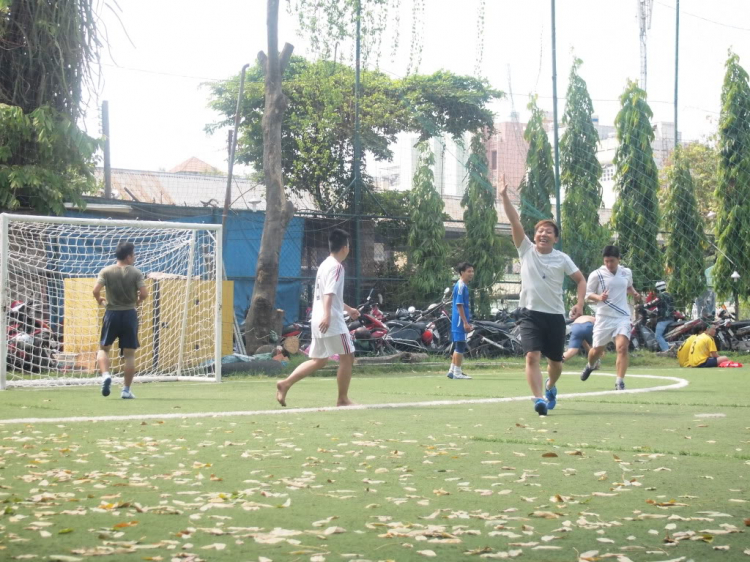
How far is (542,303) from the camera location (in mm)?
8570

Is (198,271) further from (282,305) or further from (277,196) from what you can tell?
(282,305)

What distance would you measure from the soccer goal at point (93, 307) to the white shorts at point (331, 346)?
4.56 meters

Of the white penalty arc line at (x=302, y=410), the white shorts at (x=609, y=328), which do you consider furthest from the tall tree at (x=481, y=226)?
the white penalty arc line at (x=302, y=410)

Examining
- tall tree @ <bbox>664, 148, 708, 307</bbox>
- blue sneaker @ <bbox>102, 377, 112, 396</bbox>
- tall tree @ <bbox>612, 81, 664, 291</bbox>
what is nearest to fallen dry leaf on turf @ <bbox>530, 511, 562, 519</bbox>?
blue sneaker @ <bbox>102, 377, 112, 396</bbox>

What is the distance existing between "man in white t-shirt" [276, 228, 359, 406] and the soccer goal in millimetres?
4561

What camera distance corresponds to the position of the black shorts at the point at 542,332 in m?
8.50

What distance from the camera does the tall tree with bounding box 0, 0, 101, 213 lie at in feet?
51.4

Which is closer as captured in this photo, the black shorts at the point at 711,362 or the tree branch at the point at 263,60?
A: the tree branch at the point at 263,60

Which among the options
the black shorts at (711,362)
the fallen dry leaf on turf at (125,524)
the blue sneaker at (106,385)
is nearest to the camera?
the fallen dry leaf on turf at (125,524)

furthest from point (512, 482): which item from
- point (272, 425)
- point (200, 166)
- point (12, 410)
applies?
point (200, 166)

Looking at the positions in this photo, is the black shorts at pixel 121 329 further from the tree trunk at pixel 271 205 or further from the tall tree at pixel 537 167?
the tall tree at pixel 537 167

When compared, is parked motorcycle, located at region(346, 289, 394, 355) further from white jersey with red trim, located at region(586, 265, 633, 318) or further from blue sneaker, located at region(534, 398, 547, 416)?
blue sneaker, located at region(534, 398, 547, 416)

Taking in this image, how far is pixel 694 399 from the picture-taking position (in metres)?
10.4

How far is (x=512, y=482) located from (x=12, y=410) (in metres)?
5.77
